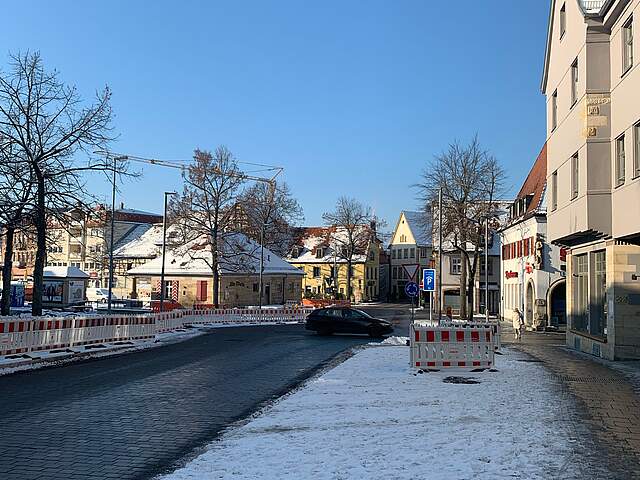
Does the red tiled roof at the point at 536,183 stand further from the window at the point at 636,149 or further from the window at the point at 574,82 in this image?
the window at the point at 636,149

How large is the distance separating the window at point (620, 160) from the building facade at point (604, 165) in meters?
0.03

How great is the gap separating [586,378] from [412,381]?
173 inches

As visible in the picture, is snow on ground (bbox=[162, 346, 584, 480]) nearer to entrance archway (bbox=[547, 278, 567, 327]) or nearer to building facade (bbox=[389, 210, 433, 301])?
entrance archway (bbox=[547, 278, 567, 327])

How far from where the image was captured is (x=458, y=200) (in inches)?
2052

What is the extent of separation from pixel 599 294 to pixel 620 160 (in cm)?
472

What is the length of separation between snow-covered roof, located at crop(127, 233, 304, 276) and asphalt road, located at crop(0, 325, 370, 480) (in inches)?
1400

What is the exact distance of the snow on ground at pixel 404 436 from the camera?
7.89m

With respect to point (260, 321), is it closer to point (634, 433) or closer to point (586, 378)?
point (586, 378)

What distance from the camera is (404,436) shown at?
31.9 feet

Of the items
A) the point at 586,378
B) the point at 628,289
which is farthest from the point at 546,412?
the point at 628,289

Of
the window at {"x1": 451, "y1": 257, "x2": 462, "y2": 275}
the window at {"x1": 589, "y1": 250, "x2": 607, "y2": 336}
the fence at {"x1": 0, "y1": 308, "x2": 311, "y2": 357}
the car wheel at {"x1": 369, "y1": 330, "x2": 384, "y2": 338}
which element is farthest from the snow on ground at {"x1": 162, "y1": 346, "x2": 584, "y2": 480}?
the window at {"x1": 451, "y1": 257, "x2": 462, "y2": 275}

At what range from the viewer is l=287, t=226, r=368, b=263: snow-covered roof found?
102625mm

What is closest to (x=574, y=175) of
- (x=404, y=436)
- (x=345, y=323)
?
(x=345, y=323)

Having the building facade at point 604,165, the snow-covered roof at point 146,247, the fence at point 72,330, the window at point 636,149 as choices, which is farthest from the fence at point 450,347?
the snow-covered roof at point 146,247
